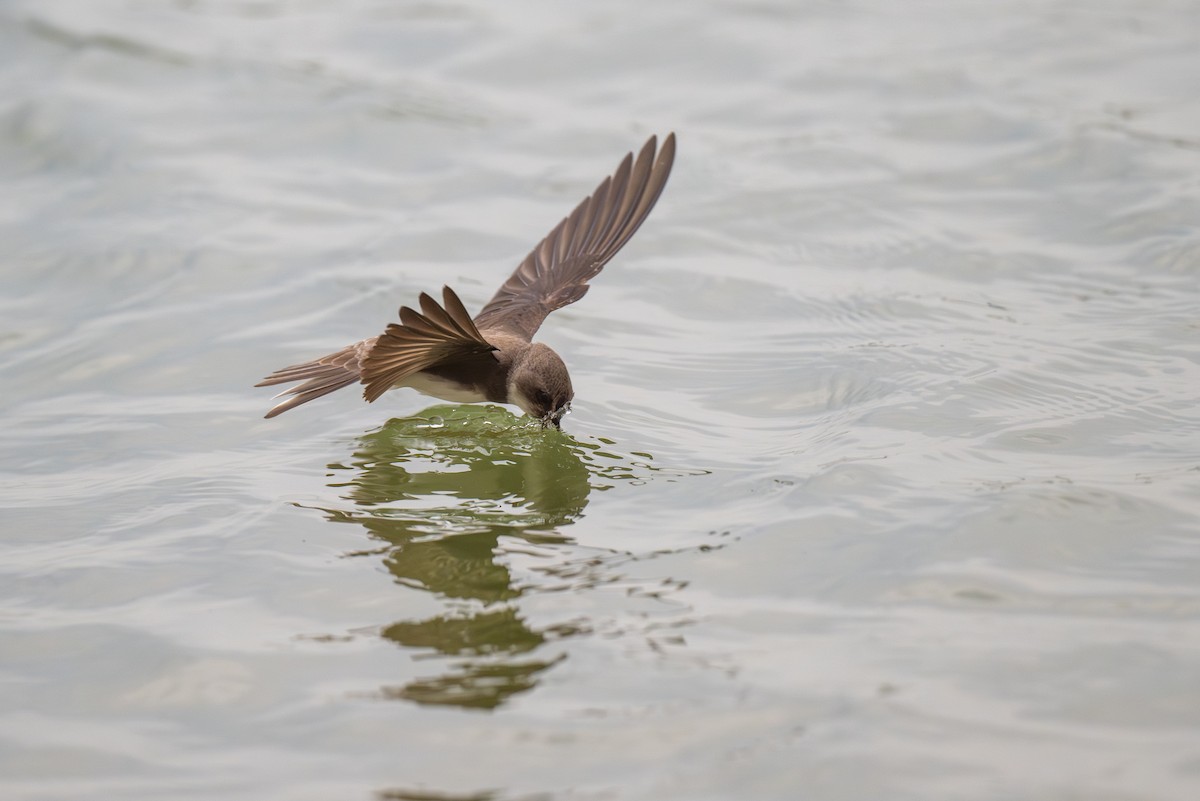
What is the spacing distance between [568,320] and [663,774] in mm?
4121

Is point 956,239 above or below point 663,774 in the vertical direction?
above

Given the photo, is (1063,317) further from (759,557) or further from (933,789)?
(933,789)

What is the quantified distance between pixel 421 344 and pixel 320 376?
693 millimetres

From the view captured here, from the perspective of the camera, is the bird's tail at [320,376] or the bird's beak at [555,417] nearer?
the bird's tail at [320,376]

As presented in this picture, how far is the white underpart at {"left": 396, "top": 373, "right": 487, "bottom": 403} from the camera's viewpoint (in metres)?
6.09

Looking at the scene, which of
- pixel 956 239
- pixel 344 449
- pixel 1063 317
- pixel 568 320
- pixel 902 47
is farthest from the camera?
pixel 902 47

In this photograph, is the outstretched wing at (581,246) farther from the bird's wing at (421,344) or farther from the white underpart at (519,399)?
the bird's wing at (421,344)

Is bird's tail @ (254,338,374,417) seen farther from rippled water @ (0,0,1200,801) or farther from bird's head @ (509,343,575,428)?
bird's head @ (509,343,575,428)

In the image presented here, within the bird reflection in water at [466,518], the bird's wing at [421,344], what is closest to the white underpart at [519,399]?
the bird reflection in water at [466,518]

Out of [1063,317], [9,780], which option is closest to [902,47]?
[1063,317]

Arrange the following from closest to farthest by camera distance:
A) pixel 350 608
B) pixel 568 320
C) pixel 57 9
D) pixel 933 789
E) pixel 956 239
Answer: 1. pixel 933 789
2. pixel 350 608
3. pixel 568 320
4. pixel 956 239
5. pixel 57 9

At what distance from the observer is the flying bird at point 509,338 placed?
17.7 feet

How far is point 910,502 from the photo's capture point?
5.09 meters

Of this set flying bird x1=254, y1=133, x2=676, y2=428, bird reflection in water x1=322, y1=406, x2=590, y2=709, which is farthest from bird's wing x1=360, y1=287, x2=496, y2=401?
bird reflection in water x1=322, y1=406, x2=590, y2=709
